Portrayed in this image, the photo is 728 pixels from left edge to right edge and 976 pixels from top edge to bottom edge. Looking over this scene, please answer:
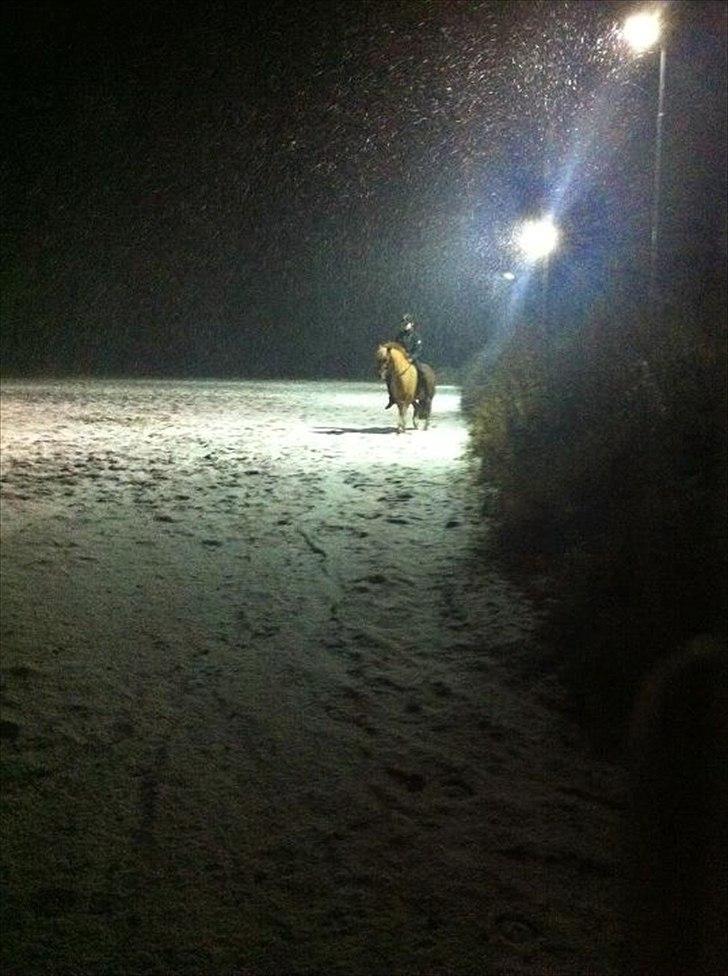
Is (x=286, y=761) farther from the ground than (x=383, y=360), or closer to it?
closer to it

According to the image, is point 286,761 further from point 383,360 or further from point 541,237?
point 541,237

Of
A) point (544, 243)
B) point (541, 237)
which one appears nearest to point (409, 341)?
point (544, 243)

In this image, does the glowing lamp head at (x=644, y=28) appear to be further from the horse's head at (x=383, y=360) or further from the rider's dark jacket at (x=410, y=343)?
the rider's dark jacket at (x=410, y=343)

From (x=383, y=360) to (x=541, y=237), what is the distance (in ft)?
26.9

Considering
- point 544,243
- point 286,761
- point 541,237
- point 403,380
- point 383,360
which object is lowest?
point 286,761

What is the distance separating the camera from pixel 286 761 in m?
4.79

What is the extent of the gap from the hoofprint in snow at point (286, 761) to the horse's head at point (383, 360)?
32.3 ft

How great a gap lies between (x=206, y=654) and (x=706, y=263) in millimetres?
16037

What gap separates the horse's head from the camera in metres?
20.0

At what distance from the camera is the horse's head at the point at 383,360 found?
20047mm

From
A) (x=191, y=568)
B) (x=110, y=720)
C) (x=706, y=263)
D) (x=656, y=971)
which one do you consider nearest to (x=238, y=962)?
(x=656, y=971)

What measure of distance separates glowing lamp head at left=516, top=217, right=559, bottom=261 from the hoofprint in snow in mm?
16635

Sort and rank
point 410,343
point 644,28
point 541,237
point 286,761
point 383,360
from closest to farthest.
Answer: point 286,761
point 644,28
point 383,360
point 410,343
point 541,237

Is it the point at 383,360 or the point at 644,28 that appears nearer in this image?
the point at 644,28
